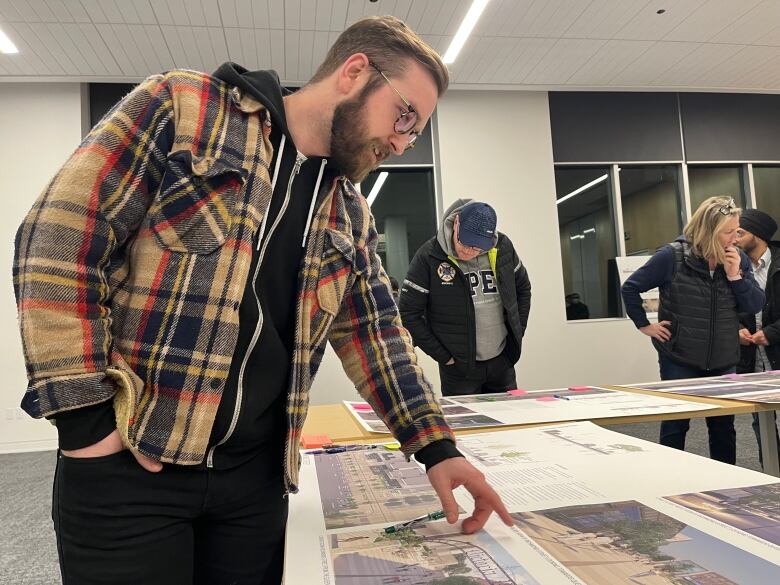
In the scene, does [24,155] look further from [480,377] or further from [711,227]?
[711,227]

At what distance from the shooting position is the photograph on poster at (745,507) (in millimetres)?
618

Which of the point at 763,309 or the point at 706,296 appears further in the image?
the point at 763,309

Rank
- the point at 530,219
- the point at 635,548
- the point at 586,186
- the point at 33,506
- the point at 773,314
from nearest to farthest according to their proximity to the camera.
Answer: the point at 635,548 < the point at 773,314 < the point at 33,506 < the point at 530,219 < the point at 586,186

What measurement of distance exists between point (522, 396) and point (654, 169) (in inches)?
162

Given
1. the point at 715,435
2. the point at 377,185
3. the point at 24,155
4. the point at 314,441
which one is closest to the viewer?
the point at 314,441

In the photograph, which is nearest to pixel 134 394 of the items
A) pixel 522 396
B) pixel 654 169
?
pixel 522 396

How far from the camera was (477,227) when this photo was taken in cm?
204

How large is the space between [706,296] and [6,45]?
4451mm

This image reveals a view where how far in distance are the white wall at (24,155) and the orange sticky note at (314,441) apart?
12.3ft

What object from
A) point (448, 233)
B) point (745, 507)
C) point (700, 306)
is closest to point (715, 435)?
point (700, 306)

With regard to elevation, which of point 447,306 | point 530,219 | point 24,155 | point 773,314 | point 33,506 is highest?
point 24,155

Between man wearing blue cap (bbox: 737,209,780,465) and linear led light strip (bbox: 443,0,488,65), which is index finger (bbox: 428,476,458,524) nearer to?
man wearing blue cap (bbox: 737,209,780,465)

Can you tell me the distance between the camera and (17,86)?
4.13 m

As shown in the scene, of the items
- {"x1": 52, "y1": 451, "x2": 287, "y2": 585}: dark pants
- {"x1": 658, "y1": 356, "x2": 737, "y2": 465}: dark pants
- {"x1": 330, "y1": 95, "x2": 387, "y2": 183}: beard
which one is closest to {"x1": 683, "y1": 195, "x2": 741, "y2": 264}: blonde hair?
{"x1": 658, "y1": 356, "x2": 737, "y2": 465}: dark pants
